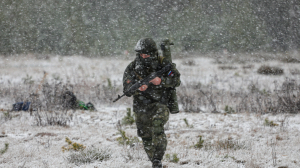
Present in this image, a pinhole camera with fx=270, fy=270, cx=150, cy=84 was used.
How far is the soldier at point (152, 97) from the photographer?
3238 millimetres

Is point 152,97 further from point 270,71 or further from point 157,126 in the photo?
point 270,71

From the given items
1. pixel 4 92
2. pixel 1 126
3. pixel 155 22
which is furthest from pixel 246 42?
pixel 1 126

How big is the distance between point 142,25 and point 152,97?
2650 cm

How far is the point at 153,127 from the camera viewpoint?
128 inches

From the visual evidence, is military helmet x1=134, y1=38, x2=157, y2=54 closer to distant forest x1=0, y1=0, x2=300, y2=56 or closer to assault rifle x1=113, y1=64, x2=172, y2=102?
assault rifle x1=113, y1=64, x2=172, y2=102

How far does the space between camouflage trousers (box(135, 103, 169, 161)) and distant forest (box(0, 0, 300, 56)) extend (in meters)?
22.0

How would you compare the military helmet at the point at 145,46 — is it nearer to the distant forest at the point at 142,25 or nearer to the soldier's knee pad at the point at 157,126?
the soldier's knee pad at the point at 157,126

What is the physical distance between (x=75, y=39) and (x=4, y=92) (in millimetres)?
19841

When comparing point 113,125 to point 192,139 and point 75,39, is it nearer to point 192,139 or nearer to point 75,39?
point 192,139

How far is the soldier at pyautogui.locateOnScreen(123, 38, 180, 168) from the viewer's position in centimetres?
324

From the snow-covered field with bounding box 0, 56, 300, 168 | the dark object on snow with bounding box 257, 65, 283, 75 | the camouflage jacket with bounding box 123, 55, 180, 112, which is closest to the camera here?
the camouflage jacket with bounding box 123, 55, 180, 112

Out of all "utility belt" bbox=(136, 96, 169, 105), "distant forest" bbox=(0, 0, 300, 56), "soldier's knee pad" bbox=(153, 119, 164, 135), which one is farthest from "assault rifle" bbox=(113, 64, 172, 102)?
"distant forest" bbox=(0, 0, 300, 56)

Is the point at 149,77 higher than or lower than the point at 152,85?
higher

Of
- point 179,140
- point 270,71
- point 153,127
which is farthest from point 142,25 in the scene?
point 153,127
